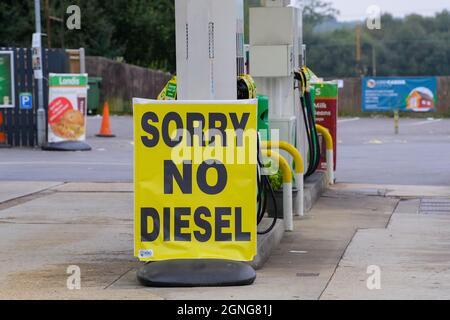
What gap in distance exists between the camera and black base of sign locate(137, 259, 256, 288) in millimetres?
8180

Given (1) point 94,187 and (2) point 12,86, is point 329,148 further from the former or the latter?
(2) point 12,86

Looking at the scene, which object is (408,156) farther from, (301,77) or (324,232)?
(324,232)

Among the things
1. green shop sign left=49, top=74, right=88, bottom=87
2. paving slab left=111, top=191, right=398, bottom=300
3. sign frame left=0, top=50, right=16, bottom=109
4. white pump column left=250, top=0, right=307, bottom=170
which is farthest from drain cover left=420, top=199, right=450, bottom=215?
sign frame left=0, top=50, right=16, bottom=109

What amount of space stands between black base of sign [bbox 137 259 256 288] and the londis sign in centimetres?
6

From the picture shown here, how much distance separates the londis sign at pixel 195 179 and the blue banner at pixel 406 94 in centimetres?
3689

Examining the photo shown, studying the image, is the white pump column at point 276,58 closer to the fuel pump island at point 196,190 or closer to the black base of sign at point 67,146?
the fuel pump island at point 196,190

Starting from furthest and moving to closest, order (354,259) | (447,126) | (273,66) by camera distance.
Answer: (447,126) → (273,66) → (354,259)

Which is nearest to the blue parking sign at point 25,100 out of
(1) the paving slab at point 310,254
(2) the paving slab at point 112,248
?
(2) the paving slab at point 112,248

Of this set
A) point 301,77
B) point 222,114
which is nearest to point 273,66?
point 301,77

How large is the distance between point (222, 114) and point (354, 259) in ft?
7.45

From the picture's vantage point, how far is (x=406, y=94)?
4481 centimetres

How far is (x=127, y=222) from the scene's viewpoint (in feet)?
39.2

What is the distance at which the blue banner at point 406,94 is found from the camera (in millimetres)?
44581

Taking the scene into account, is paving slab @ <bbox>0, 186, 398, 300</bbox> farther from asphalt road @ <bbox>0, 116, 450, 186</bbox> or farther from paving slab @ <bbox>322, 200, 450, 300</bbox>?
asphalt road @ <bbox>0, 116, 450, 186</bbox>
